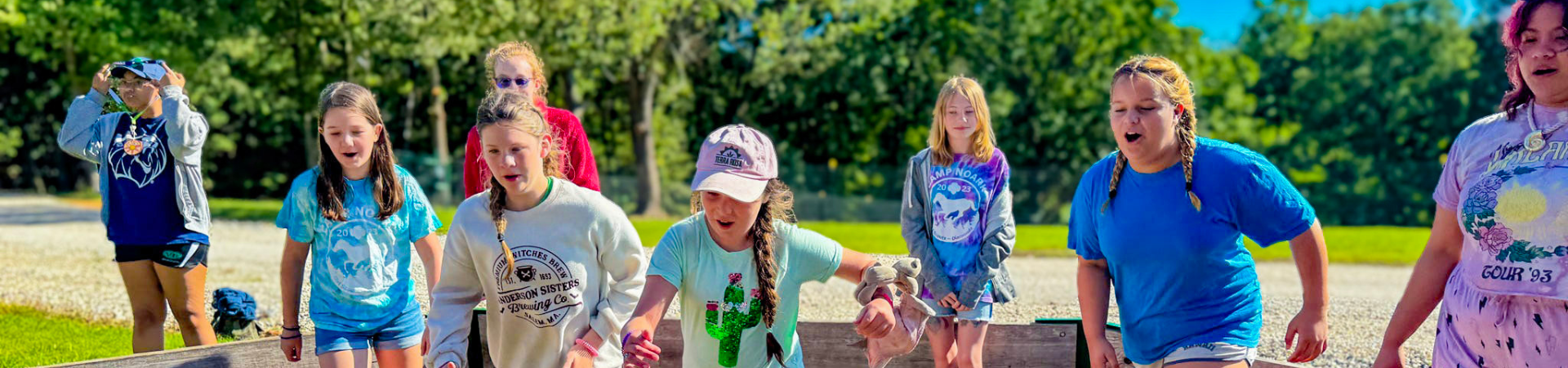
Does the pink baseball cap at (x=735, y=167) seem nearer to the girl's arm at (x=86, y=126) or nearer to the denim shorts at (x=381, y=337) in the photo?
the denim shorts at (x=381, y=337)

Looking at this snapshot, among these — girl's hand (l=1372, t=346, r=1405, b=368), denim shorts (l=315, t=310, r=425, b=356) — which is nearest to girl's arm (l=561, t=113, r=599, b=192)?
denim shorts (l=315, t=310, r=425, b=356)

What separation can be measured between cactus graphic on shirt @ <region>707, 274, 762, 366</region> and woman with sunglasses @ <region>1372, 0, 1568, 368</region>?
76.3 inches

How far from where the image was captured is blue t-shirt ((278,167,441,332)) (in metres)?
4.51

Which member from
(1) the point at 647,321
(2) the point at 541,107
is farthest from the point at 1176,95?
(2) the point at 541,107

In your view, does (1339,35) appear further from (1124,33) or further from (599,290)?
(599,290)

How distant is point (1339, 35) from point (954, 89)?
43702 millimetres

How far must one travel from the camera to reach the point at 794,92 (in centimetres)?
3338

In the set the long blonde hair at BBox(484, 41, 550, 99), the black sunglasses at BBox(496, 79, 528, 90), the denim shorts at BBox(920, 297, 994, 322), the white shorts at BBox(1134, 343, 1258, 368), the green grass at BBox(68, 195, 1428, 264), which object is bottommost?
the green grass at BBox(68, 195, 1428, 264)

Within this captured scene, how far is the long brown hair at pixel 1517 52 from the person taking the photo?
3232mm

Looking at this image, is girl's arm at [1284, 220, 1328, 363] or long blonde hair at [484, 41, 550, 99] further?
long blonde hair at [484, 41, 550, 99]

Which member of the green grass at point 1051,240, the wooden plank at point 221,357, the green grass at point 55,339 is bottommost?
the green grass at point 1051,240

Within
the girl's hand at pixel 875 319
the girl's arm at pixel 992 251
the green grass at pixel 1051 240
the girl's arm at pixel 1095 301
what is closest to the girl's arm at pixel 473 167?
the girl's arm at pixel 992 251

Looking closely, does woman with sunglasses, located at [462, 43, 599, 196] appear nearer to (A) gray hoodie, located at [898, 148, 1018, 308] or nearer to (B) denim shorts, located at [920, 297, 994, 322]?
(A) gray hoodie, located at [898, 148, 1018, 308]

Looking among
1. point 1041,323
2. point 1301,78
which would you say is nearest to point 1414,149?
point 1301,78
